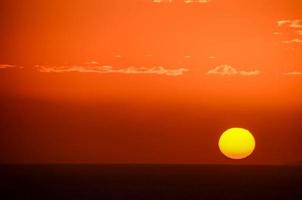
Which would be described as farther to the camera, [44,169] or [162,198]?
[44,169]

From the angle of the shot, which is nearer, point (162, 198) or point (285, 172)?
point (162, 198)

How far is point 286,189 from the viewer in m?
12.6

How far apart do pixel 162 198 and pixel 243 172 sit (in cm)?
746

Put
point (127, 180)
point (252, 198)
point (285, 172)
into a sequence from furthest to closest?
point (285, 172) → point (127, 180) → point (252, 198)

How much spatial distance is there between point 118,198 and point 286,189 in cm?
344

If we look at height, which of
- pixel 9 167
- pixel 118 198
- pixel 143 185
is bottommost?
pixel 118 198

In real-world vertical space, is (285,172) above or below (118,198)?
above

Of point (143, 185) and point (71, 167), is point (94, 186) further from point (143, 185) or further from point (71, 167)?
point (71, 167)

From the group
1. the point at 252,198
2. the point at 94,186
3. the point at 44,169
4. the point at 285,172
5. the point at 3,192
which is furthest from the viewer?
the point at 44,169

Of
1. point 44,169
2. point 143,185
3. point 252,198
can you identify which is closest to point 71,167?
point 44,169

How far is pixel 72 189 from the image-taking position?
12656 mm

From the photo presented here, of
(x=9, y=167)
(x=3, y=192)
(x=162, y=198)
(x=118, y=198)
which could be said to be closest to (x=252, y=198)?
(x=162, y=198)

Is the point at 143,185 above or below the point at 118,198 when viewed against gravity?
above

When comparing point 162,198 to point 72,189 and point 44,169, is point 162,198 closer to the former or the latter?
point 72,189
